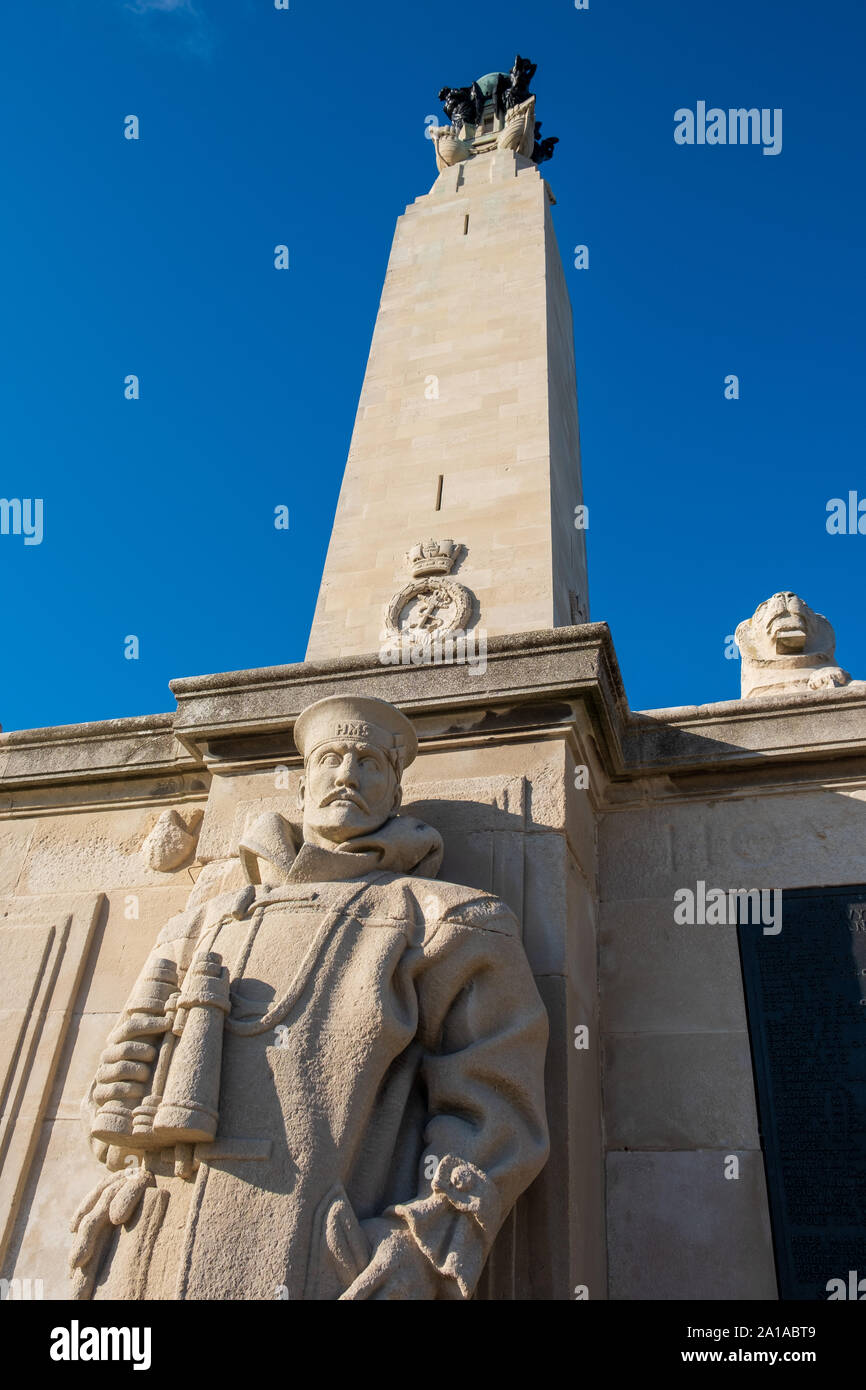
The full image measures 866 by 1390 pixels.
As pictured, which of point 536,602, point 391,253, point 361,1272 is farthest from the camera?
point 391,253

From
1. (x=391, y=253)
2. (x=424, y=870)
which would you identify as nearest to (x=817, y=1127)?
(x=424, y=870)

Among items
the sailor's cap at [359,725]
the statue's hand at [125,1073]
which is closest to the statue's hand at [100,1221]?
the statue's hand at [125,1073]

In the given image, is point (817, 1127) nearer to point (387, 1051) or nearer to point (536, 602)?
point (387, 1051)

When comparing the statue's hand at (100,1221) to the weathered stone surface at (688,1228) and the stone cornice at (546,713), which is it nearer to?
the weathered stone surface at (688,1228)

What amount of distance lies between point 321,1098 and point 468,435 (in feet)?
20.2

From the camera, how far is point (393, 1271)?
13.3 ft

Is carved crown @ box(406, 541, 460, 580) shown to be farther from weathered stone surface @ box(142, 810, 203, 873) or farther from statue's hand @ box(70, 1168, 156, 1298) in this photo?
statue's hand @ box(70, 1168, 156, 1298)

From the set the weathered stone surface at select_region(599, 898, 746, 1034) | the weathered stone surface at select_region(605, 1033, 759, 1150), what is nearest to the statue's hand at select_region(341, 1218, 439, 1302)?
the weathered stone surface at select_region(605, 1033, 759, 1150)

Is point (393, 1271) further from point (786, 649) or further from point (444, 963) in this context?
point (786, 649)

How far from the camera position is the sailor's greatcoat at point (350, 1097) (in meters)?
4.15

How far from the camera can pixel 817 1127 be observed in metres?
5.39

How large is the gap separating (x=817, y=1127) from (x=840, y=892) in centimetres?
127

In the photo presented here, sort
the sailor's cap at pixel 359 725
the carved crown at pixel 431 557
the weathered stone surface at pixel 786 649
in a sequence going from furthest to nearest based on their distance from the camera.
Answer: the carved crown at pixel 431 557, the weathered stone surface at pixel 786 649, the sailor's cap at pixel 359 725
